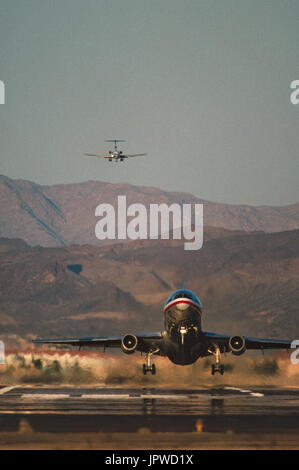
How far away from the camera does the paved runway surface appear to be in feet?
104

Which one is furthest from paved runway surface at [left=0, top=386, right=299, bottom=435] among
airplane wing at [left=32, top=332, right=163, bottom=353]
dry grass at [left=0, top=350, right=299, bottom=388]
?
dry grass at [left=0, top=350, right=299, bottom=388]

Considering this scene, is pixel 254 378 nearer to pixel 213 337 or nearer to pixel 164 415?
pixel 213 337

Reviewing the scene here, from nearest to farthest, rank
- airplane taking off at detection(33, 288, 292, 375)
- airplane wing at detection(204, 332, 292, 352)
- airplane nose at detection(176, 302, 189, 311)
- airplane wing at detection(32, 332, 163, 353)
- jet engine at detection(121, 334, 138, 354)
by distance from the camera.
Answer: airplane nose at detection(176, 302, 189, 311), airplane taking off at detection(33, 288, 292, 375), jet engine at detection(121, 334, 138, 354), airplane wing at detection(204, 332, 292, 352), airplane wing at detection(32, 332, 163, 353)

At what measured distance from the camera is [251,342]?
6394 centimetres

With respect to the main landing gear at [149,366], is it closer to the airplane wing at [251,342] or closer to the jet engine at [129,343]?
the jet engine at [129,343]

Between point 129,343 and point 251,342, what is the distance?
11.4 m

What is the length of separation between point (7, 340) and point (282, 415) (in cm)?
7089

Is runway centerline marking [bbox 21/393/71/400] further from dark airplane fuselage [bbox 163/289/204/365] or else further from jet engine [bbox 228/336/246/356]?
jet engine [bbox 228/336/246/356]

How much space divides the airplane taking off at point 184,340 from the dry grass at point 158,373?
5385 mm

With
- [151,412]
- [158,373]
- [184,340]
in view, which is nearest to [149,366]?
[184,340]

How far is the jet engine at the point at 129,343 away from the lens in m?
56.9

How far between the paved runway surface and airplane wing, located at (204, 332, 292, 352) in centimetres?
669
